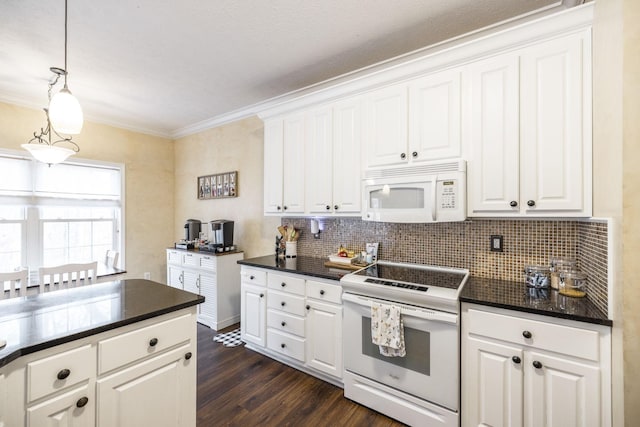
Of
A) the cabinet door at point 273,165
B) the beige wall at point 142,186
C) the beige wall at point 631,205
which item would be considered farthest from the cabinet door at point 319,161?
the beige wall at point 142,186

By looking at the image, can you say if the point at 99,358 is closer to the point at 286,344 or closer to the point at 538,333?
the point at 286,344

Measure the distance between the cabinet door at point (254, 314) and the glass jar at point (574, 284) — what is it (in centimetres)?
223

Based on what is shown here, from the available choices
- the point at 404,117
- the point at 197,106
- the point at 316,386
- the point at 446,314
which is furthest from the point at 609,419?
the point at 197,106

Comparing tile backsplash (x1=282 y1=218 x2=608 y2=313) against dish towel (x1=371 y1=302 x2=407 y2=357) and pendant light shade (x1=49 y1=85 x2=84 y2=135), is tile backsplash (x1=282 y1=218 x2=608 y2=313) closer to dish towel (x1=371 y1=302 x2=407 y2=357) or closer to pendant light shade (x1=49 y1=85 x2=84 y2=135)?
dish towel (x1=371 y1=302 x2=407 y2=357)

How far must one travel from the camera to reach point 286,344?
2.47m

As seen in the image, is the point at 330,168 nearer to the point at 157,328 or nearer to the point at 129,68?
the point at 157,328

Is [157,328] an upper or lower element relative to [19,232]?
lower

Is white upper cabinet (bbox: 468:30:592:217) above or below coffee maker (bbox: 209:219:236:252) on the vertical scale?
above

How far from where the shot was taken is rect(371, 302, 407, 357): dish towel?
1.79m

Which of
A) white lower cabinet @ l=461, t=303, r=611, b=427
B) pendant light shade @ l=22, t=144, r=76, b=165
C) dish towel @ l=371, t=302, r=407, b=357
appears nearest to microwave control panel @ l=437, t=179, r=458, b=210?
white lower cabinet @ l=461, t=303, r=611, b=427

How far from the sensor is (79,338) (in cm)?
113

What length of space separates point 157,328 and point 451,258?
2.07 meters

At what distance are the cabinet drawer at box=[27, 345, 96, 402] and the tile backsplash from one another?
6.76 ft

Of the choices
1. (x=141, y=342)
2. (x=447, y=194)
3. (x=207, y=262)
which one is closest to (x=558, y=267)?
(x=447, y=194)
